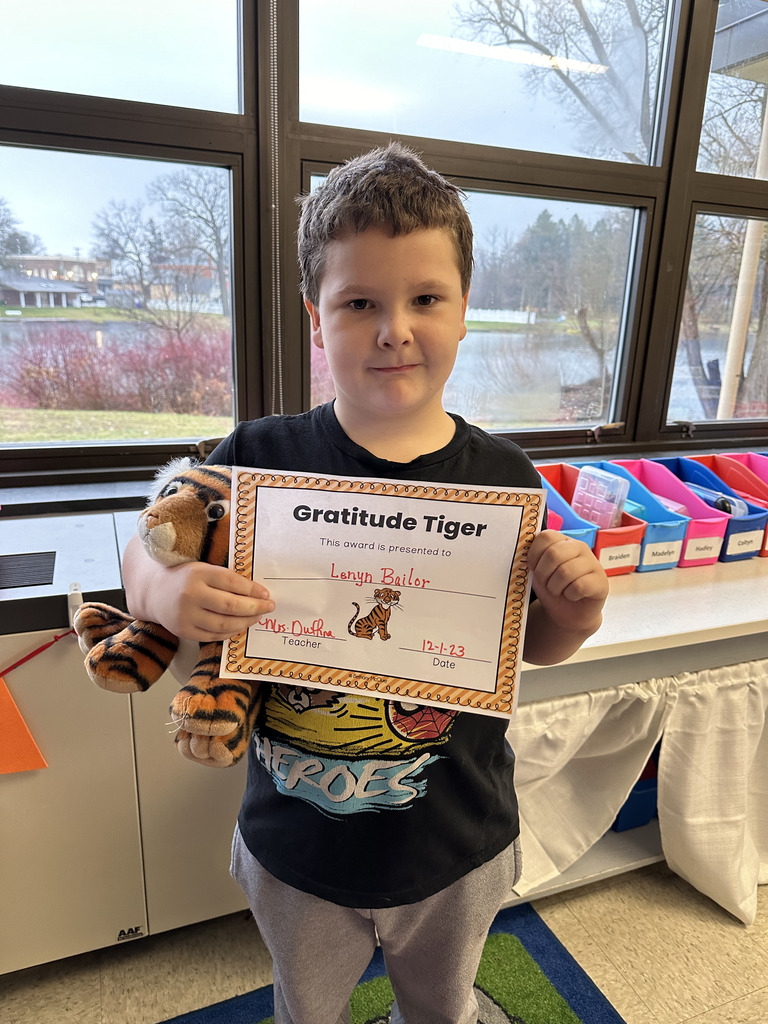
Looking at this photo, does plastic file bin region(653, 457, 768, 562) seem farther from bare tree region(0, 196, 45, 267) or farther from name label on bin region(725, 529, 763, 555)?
bare tree region(0, 196, 45, 267)

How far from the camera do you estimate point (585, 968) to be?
1290 millimetres

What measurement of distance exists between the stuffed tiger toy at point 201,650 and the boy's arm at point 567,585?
30 centimetres

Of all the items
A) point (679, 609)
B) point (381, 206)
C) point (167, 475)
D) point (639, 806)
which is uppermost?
point (381, 206)

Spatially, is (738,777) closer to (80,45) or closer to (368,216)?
(368,216)

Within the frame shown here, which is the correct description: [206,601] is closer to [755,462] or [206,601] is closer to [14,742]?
[14,742]

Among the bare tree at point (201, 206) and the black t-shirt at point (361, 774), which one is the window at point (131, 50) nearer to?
the bare tree at point (201, 206)

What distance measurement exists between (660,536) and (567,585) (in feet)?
2.97

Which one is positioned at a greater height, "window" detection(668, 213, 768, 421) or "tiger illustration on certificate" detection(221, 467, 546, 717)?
"window" detection(668, 213, 768, 421)

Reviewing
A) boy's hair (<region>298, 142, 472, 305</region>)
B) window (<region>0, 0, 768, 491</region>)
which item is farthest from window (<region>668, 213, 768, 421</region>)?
boy's hair (<region>298, 142, 472, 305</region>)

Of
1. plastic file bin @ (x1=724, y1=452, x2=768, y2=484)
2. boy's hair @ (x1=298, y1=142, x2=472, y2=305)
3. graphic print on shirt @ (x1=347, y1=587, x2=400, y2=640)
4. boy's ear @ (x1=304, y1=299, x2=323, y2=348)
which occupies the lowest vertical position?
plastic file bin @ (x1=724, y1=452, x2=768, y2=484)

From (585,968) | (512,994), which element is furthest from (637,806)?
(512,994)

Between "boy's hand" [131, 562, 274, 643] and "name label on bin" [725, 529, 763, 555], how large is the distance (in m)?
1.25

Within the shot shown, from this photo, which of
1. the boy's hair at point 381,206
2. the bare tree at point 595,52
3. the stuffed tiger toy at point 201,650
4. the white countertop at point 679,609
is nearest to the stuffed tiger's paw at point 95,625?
the stuffed tiger toy at point 201,650

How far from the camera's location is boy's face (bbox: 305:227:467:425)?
0.63m
